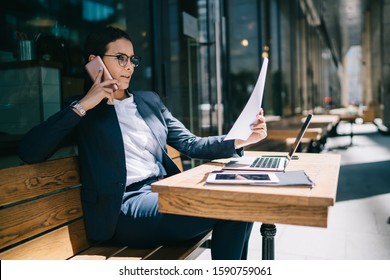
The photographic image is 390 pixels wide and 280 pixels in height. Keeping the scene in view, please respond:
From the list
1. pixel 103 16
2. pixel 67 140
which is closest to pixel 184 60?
pixel 67 140

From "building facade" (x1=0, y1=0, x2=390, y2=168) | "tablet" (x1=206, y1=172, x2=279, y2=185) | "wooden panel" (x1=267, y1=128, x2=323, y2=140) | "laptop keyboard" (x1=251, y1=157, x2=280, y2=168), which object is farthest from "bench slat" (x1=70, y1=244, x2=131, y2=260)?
"wooden panel" (x1=267, y1=128, x2=323, y2=140)

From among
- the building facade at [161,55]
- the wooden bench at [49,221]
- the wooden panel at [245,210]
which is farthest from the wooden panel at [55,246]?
the building facade at [161,55]

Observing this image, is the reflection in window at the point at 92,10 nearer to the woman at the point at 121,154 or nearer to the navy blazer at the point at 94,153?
the woman at the point at 121,154

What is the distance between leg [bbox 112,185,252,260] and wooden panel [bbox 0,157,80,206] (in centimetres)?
28

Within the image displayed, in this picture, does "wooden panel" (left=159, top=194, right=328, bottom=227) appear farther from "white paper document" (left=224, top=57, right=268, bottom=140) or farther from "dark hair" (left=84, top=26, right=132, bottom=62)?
"dark hair" (left=84, top=26, right=132, bottom=62)

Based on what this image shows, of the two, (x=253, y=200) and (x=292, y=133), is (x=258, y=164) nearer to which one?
(x=253, y=200)

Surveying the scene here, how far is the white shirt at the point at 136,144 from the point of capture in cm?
166

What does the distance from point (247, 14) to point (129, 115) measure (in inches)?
233

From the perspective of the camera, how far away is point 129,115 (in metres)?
1.77

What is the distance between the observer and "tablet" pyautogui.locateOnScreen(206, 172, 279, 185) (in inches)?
46.8

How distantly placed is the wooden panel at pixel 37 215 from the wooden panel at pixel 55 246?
0.03 metres

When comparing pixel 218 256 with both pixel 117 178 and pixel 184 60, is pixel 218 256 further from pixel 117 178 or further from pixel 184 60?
pixel 184 60

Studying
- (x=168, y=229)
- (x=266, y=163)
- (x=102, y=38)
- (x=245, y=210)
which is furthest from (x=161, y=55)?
(x=245, y=210)

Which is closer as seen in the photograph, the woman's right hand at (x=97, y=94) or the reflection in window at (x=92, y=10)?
the woman's right hand at (x=97, y=94)
